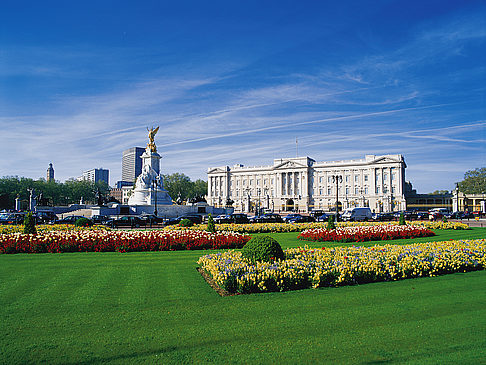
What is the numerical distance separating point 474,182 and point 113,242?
12633 cm

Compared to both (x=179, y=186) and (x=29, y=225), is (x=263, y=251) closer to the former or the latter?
(x=29, y=225)

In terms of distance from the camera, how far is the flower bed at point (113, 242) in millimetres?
16281

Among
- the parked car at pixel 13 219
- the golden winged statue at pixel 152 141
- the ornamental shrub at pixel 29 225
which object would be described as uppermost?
the golden winged statue at pixel 152 141

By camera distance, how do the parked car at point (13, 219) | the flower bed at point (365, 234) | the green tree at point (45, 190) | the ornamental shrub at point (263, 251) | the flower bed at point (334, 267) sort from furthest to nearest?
1. the green tree at point (45, 190)
2. the parked car at point (13, 219)
3. the flower bed at point (365, 234)
4. the ornamental shrub at point (263, 251)
5. the flower bed at point (334, 267)

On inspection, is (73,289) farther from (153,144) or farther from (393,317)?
(153,144)

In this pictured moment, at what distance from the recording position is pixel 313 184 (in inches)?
4793

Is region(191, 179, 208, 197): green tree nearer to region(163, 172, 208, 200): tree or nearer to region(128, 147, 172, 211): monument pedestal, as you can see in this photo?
region(163, 172, 208, 200): tree

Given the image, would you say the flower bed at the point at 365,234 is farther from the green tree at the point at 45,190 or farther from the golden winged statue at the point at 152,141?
the green tree at the point at 45,190

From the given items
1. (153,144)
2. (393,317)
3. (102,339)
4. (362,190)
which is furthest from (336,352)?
(362,190)

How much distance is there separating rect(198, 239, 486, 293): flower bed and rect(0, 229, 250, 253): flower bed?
5.99 m

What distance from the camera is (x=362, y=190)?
11281cm

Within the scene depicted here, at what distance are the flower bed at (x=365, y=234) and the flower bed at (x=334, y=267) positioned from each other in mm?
8659

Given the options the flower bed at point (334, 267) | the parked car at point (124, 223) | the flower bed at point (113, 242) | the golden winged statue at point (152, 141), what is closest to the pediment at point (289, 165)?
the golden winged statue at point (152, 141)

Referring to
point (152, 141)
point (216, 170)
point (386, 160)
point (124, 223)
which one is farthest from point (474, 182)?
point (124, 223)
